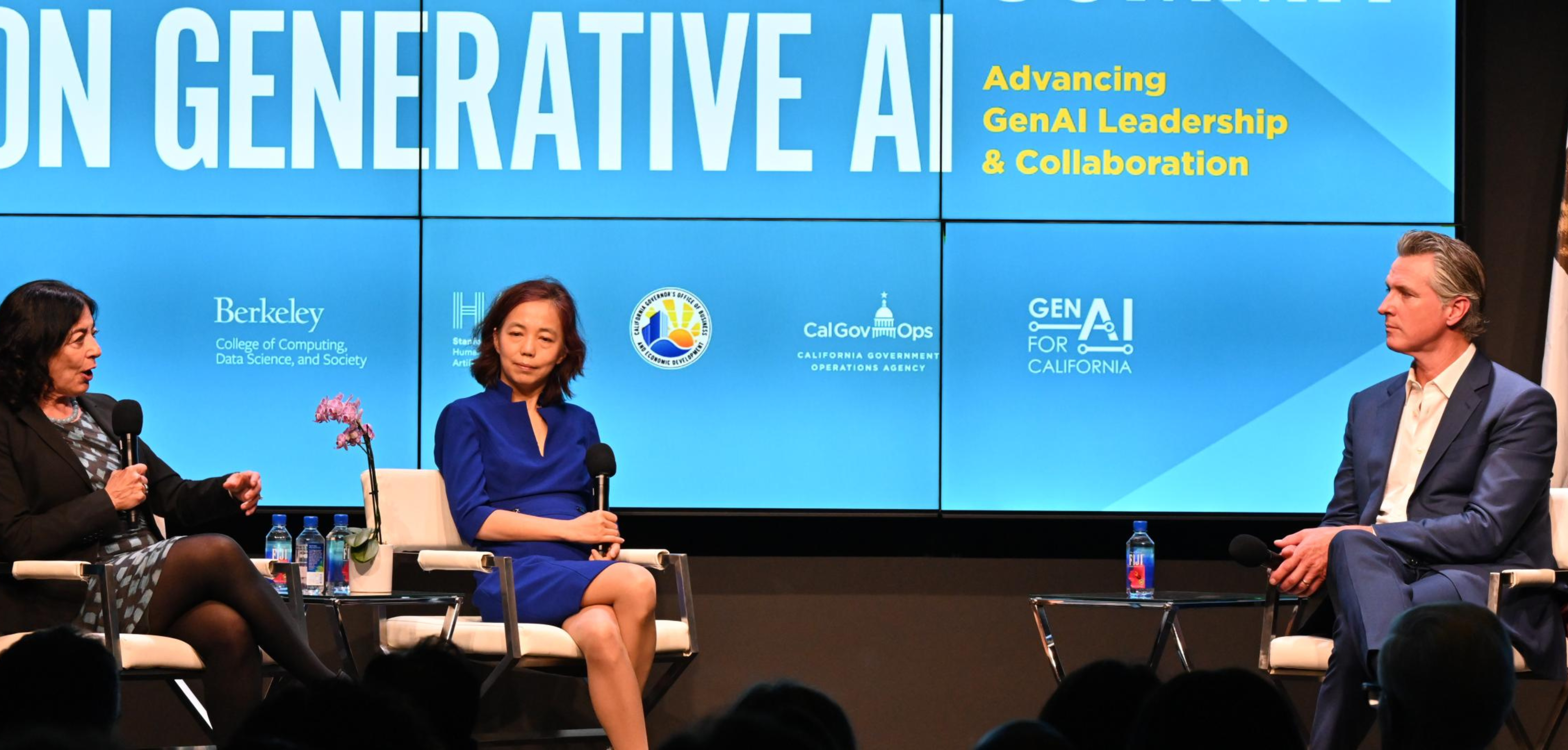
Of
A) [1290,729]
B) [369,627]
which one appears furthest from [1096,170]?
[1290,729]

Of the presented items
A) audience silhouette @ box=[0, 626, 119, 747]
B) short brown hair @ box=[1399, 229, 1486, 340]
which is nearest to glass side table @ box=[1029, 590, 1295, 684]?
short brown hair @ box=[1399, 229, 1486, 340]

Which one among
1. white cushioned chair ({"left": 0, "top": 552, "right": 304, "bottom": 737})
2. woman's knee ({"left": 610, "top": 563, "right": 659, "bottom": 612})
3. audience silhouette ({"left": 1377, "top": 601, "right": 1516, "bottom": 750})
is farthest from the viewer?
woman's knee ({"left": 610, "top": 563, "right": 659, "bottom": 612})

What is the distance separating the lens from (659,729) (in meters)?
4.93

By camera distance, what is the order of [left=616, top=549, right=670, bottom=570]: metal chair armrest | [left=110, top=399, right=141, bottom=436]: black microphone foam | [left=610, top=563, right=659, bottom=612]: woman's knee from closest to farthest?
[left=110, top=399, right=141, bottom=436]: black microphone foam → [left=610, top=563, right=659, bottom=612]: woman's knee → [left=616, top=549, right=670, bottom=570]: metal chair armrest

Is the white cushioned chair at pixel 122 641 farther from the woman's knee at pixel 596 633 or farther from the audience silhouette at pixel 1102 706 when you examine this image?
the audience silhouette at pixel 1102 706

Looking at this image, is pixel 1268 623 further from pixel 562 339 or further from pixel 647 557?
pixel 562 339

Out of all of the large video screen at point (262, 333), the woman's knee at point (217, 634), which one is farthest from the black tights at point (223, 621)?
the large video screen at point (262, 333)

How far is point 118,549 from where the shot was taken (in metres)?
3.79

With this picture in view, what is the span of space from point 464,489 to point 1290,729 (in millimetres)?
2830

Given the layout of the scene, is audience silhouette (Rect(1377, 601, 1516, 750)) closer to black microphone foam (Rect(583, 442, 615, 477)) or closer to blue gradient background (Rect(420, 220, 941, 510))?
black microphone foam (Rect(583, 442, 615, 477))

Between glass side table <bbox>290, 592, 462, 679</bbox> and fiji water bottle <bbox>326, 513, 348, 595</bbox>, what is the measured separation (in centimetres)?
6

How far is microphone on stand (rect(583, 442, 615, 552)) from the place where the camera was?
3.88 m

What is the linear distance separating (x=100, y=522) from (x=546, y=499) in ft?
3.48

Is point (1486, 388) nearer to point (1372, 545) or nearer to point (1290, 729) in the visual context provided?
point (1372, 545)
